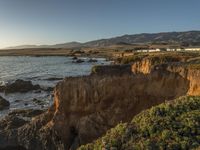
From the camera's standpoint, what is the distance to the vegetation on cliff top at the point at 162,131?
11.9 m

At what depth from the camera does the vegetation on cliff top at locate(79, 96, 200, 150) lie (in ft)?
39.2

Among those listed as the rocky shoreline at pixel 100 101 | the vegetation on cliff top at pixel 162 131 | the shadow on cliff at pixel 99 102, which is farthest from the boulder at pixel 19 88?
the vegetation on cliff top at pixel 162 131

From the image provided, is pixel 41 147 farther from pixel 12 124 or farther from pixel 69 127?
pixel 12 124

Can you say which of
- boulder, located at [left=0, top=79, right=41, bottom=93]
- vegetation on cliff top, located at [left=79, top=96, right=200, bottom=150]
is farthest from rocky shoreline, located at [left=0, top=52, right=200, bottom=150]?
boulder, located at [left=0, top=79, right=41, bottom=93]

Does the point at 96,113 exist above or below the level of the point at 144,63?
below

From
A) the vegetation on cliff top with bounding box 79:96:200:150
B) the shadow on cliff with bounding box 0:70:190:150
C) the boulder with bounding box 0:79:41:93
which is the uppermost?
the vegetation on cliff top with bounding box 79:96:200:150

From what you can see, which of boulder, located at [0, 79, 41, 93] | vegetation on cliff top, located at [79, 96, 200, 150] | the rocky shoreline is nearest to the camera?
vegetation on cliff top, located at [79, 96, 200, 150]

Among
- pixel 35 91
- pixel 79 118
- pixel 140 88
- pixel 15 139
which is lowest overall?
pixel 35 91

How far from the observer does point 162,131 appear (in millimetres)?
12508

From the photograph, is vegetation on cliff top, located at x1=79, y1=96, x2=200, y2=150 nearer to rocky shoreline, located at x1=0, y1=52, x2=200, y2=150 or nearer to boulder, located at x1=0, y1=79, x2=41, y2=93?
rocky shoreline, located at x1=0, y1=52, x2=200, y2=150

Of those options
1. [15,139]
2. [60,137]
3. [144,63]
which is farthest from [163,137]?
[144,63]

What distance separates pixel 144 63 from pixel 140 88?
23.8 ft

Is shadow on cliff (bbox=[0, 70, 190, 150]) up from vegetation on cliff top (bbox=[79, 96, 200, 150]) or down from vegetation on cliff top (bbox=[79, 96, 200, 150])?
down

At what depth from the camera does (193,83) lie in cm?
2116
